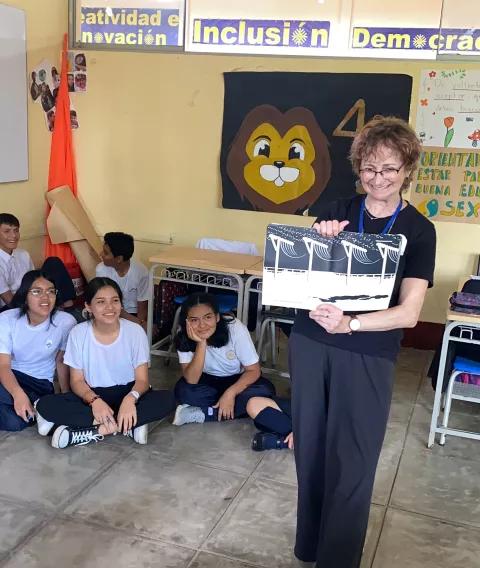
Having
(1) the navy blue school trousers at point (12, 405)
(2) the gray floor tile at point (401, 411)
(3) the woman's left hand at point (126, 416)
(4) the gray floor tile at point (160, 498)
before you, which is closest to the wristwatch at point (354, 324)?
(4) the gray floor tile at point (160, 498)

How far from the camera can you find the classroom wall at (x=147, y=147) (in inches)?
176

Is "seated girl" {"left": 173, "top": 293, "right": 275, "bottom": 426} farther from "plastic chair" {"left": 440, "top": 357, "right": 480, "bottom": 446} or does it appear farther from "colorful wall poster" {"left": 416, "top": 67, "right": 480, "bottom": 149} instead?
"colorful wall poster" {"left": 416, "top": 67, "right": 480, "bottom": 149}

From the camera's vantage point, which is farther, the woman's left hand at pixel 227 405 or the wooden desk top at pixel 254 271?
the wooden desk top at pixel 254 271

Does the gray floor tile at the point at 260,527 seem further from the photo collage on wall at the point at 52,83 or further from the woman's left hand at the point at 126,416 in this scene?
the photo collage on wall at the point at 52,83

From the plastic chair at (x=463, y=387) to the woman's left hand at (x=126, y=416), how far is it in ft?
4.69

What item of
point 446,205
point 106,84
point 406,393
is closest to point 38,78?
point 106,84

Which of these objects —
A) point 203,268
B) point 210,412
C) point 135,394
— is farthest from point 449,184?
point 135,394

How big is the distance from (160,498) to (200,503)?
0.16 m

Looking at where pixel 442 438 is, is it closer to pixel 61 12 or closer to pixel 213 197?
pixel 213 197

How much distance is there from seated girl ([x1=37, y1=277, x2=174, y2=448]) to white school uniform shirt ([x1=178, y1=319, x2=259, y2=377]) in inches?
10.9

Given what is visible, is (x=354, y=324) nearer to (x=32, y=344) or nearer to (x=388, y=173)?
(x=388, y=173)

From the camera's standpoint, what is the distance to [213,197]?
15.1ft

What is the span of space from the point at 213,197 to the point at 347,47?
4.52 ft

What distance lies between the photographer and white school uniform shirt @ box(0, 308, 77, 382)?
2979 millimetres
